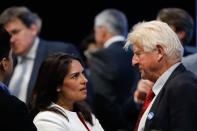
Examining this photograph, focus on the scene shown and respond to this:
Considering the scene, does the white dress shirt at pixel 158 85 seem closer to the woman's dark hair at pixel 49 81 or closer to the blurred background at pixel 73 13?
the woman's dark hair at pixel 49 81

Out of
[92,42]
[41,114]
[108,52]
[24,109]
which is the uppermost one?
[24,109]

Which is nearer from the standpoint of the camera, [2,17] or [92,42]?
[2,17]

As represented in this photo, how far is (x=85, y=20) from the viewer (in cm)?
880

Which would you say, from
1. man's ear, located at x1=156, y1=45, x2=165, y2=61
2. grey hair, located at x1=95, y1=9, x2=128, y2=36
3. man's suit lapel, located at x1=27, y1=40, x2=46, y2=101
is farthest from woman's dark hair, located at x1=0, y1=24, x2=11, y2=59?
grey hair, located at x1=95, y1=9, x2=128, y2=36

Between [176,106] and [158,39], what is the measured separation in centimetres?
42

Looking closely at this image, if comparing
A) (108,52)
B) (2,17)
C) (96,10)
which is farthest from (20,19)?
(96,10)

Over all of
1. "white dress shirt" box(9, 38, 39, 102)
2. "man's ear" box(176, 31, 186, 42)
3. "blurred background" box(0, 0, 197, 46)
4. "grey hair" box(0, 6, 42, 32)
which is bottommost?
"blurred background" box(0, 0, 197, 46)

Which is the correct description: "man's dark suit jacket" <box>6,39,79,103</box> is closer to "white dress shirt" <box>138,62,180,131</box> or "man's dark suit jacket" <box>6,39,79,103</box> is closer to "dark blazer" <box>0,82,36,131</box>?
"white dress shirt" <box>138,62,180,131</box>

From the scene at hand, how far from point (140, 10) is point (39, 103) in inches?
152

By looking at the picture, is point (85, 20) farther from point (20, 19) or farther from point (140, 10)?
point (20, 19)

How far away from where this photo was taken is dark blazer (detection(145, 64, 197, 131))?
13.0 ft

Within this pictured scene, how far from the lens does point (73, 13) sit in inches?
344

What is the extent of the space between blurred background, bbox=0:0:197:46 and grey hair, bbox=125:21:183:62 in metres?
4.03

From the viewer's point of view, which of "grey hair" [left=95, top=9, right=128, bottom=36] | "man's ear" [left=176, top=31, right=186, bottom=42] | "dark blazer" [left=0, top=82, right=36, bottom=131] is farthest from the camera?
"grey hair" [left=95, top=9, right=128, bottom=36]
